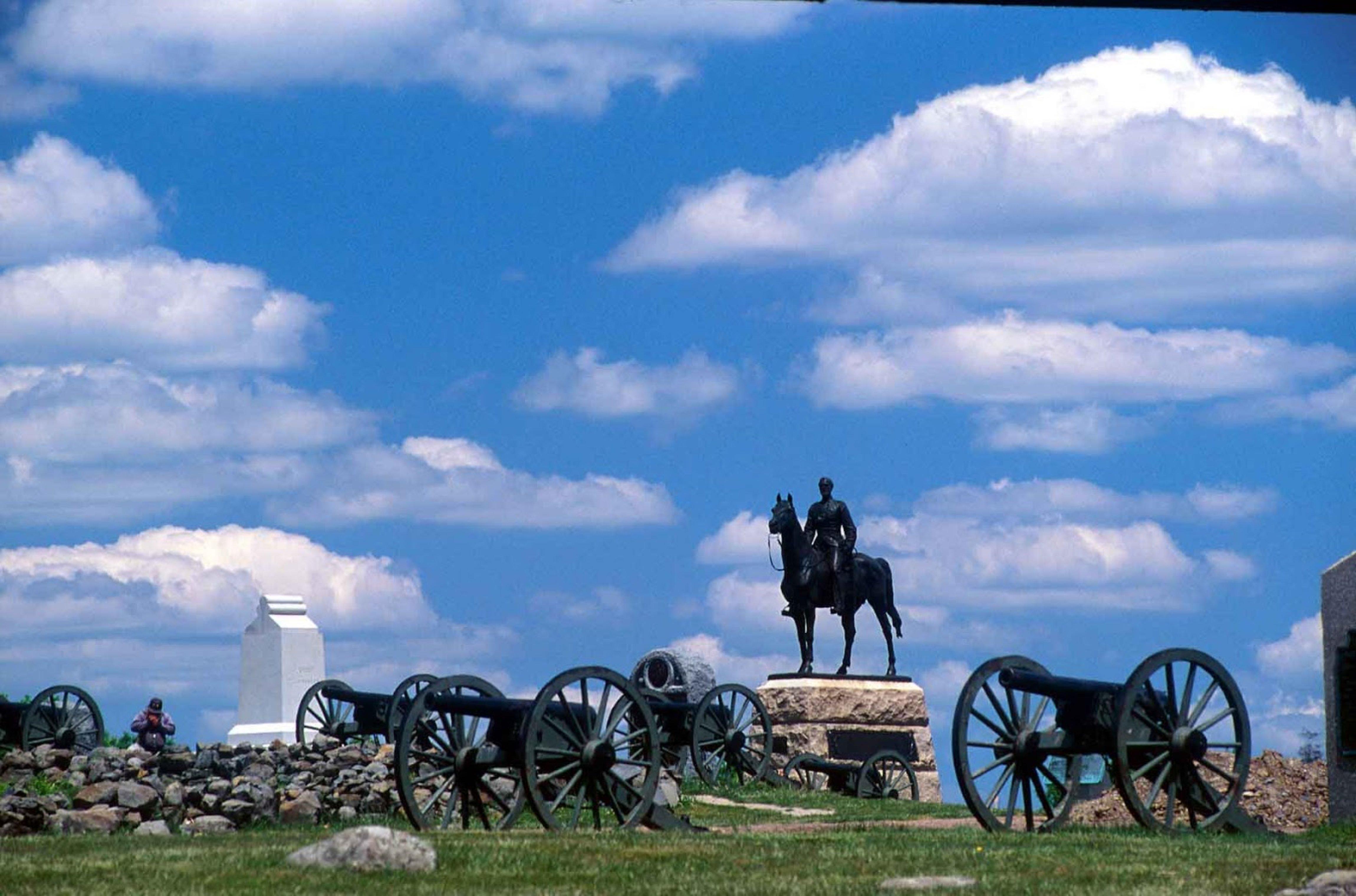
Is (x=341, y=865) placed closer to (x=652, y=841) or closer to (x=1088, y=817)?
(x=652, y=841)

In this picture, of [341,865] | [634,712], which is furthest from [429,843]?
[634,712]

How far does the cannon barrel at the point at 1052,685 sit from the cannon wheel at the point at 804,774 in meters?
9.47

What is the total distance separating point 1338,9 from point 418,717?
404 inches

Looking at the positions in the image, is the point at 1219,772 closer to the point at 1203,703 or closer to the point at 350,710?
the point at 1203,703

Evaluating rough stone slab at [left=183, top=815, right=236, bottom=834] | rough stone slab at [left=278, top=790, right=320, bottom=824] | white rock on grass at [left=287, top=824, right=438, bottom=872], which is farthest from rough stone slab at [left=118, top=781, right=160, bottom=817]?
white rock on grass at [left=287, top=824, right=438, bottom=872]

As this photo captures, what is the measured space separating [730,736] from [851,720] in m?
2.91

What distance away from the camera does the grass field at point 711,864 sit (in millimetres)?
10828

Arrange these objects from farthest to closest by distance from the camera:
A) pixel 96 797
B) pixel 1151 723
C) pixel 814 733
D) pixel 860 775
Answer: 1. pixel 814 733
2. pixel 860 775
3. pixel 96 797
4. pixel 1151 723

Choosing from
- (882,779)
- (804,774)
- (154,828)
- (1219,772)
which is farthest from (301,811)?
(804,774)

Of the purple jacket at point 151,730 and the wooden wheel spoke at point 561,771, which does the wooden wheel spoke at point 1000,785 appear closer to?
the wooden wheel spoke at point 561,771

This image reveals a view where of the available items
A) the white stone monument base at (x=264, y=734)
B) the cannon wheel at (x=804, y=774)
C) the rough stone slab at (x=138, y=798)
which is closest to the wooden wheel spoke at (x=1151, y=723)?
the rough stone slab at (x=138, y=798)

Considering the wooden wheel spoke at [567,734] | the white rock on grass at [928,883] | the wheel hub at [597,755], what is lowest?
the white rock on grass at [928,883]

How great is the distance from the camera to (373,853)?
11312mm

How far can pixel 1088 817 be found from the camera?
19422 mm
